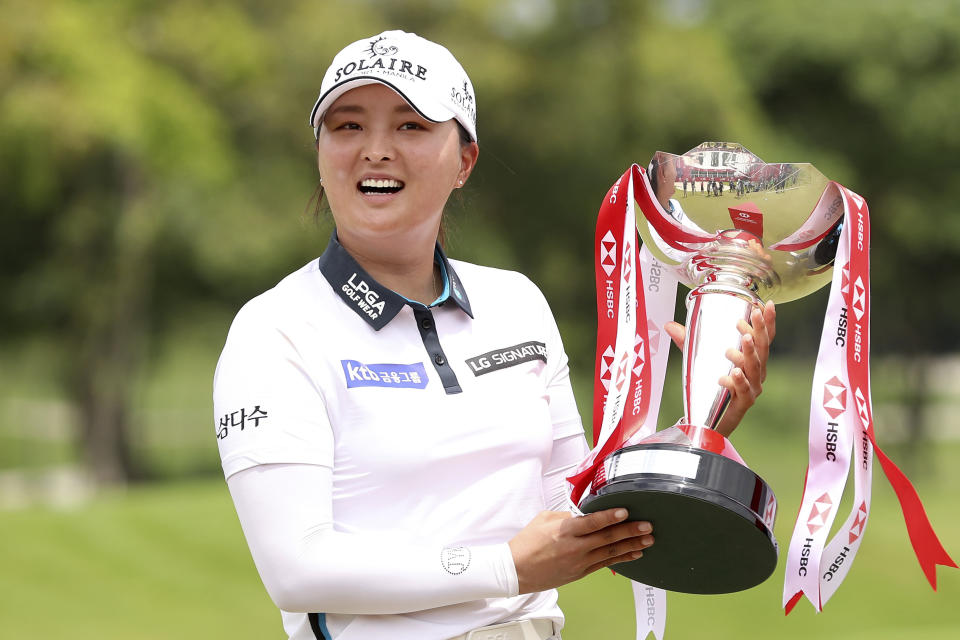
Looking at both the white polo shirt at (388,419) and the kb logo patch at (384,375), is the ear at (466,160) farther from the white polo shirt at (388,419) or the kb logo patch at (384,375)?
the kb logo patch at (384,375)

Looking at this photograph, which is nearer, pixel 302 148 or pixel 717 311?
pixel 717 311

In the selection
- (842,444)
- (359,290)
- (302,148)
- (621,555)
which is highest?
(302,148)

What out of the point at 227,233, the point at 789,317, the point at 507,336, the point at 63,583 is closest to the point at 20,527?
the point at 63,583

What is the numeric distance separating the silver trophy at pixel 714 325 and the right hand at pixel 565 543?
2 centimetres

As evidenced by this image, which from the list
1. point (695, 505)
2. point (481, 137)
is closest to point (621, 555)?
point (695, 505)

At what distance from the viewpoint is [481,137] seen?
1083cm

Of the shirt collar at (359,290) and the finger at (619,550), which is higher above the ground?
the shirt collar at (359,290)

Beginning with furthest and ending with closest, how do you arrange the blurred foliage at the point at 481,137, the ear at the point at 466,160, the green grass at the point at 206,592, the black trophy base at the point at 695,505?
the blurred foliage at the point at 481,137
the green grass at the point at 206,592
the ear at the point at 466,160
the black trophy base at the point at 695,505

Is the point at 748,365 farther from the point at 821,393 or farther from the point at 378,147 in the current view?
→ the point at 378,147

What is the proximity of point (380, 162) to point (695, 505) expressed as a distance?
628 millimetres

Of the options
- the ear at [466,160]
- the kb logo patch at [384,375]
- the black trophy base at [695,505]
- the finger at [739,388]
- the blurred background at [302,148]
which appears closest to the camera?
the black trophy base at [695,505]

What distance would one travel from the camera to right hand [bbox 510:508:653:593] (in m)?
1.56

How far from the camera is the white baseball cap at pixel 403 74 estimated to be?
1.68 meters

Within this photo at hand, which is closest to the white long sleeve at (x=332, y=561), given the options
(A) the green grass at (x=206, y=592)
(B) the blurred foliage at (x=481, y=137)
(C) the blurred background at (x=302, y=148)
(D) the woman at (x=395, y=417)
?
(D) the woman at (x=395, y=417)
